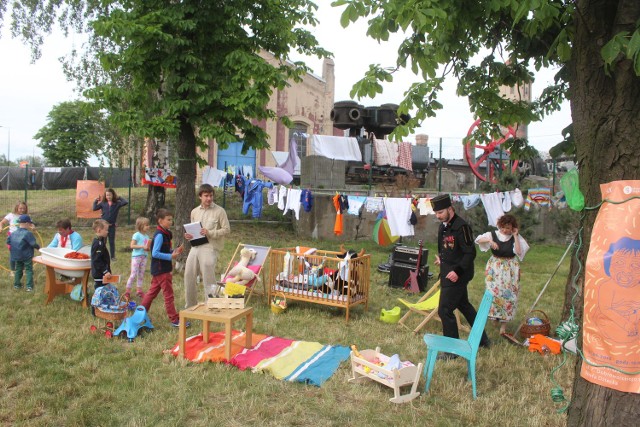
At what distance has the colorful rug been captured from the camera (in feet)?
15.9

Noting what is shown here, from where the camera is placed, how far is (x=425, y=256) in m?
9.38

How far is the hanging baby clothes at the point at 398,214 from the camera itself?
10.6 m

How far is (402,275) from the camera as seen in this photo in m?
9.02

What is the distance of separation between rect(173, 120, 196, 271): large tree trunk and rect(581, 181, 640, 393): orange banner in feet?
25.4

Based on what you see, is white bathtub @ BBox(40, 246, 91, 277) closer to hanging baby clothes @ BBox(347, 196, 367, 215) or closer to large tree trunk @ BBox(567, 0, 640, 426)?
hanging baby clothes @ BBox(347, 196, 367, 215)

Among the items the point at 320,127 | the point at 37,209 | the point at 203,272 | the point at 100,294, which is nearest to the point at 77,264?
the point at 100,294

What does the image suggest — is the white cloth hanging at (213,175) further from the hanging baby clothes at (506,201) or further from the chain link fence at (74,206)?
the hanging baby clothes at (506,201)

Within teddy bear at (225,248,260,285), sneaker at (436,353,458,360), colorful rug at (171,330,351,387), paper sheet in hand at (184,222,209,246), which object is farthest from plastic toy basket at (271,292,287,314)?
sneaker at (436,353,458,360)

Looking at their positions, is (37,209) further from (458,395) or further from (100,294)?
(458,395)

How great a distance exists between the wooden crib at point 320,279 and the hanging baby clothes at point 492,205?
5123 mm

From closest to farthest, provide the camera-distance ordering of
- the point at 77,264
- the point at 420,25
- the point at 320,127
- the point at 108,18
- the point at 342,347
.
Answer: the point at 420,25
the point at 342,347
the point at 77,264
the point at 108,18
the point at 320,127

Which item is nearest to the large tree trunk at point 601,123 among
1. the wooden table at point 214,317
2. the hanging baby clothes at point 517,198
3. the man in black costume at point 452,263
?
the man in black costume at point 452,263

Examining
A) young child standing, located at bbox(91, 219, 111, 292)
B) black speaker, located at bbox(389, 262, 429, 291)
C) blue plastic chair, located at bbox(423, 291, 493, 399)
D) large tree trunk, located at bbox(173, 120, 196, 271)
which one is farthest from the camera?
large tree trunk, located at bbox(173, 120, 196, 271)

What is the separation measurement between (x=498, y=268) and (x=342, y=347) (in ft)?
7.43
